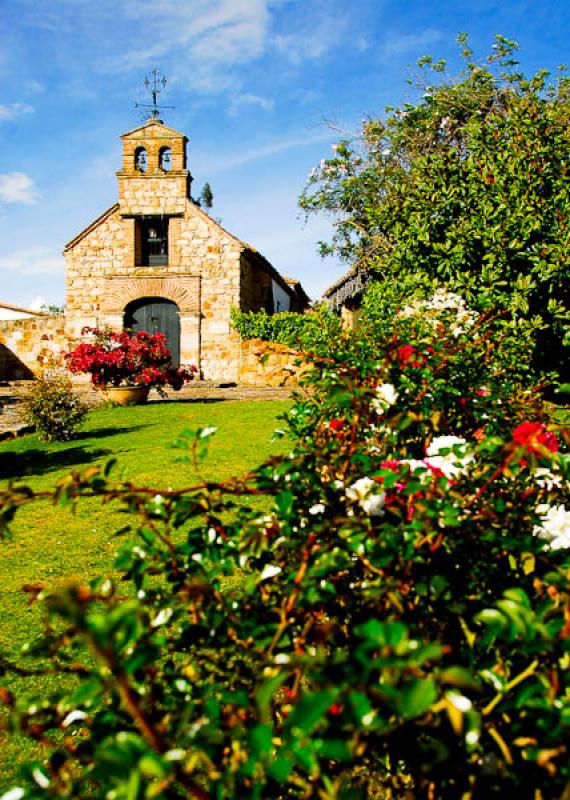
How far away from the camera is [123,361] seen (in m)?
13.8

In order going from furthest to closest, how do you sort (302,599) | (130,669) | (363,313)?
(363,313) < (302,599) < (130,669)

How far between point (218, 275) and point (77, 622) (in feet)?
66.8

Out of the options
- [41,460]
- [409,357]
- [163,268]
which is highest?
[163,268]

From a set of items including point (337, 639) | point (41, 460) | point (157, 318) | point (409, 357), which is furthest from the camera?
point (157, 318)

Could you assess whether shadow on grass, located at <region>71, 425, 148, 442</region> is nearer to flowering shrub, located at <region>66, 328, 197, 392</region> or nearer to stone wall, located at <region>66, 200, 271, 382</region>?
flowering shrub, located at <region>66, 328, 197, 392</region>

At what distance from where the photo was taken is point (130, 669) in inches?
37.6

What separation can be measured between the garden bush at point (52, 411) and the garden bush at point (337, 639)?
803 centimetres

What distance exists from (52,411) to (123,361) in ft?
14.1

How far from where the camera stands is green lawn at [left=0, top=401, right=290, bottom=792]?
11.8ft

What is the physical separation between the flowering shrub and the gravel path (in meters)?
0.75

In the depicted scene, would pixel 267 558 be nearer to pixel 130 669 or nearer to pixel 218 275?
pixel 130 669

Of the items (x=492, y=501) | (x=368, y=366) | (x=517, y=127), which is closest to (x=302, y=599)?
(x=492, y=501)

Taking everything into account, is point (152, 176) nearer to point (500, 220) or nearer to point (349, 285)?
point (349, 285)

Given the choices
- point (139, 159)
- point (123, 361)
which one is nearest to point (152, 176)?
point (139, 159)
